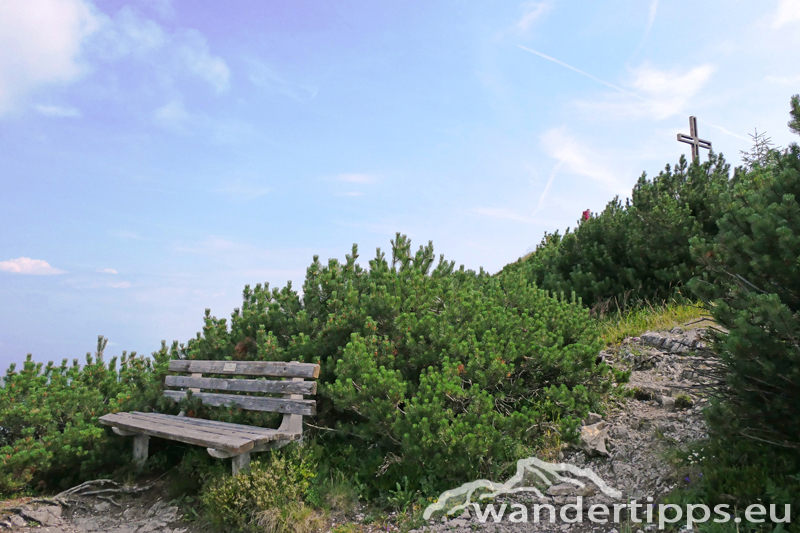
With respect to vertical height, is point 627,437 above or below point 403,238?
below

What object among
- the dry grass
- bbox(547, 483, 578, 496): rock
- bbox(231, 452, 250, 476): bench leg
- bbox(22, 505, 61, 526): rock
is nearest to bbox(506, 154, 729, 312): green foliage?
the dry grass

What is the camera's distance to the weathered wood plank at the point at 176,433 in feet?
14.8

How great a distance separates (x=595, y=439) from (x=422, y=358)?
185 cm

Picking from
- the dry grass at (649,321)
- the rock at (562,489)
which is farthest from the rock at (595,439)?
the dry grass at (649,321)

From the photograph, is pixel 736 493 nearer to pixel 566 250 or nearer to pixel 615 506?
pixel 615 506

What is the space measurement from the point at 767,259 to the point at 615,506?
216 centimetres

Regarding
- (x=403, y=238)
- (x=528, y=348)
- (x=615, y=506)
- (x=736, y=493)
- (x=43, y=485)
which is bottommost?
(x=43, y=485)

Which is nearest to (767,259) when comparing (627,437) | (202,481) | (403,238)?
(627,437)

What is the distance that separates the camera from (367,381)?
488 centimetres

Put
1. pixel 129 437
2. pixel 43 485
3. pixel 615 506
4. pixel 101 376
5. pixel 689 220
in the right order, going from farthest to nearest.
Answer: pixel 689 220
pixel 101 376
pixel 129 437
pixel 43 485
pixel 615 506

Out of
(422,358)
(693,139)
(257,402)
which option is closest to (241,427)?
Answer: (257,402)

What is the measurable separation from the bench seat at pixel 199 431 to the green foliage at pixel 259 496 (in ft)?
0.83

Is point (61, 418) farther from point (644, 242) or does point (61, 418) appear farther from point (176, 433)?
point (644, 242)

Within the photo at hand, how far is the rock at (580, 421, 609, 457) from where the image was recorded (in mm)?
4699
